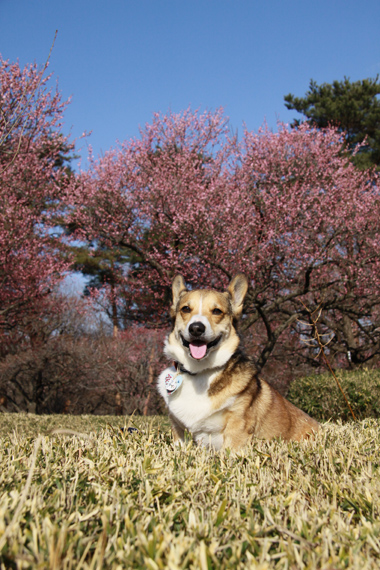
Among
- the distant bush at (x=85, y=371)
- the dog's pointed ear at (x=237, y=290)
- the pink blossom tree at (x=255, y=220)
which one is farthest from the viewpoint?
the distant bush at (x=85, y=371)

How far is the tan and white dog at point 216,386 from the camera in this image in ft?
11.3

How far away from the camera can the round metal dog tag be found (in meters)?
3.62

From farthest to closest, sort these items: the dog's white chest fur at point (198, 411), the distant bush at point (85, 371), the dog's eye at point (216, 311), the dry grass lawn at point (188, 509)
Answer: the distant bush at point (85, 371) < the dog's eye at point (216, 311) < the dog's white chest fur at point (198, 411) < the dry grass lawn at point (188, 509)

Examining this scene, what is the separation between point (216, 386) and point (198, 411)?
0.28 metres

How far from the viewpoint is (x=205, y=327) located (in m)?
3.63

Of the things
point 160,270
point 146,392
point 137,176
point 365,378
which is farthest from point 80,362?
point 365,378

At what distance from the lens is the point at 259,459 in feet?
7.67

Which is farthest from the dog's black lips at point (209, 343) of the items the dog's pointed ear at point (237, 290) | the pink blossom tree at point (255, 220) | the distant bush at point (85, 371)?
the distant bush at point (85, 371)

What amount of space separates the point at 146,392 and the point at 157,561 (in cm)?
1515

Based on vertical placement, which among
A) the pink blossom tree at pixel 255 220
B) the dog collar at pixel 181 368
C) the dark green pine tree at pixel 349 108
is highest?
the dark green pine tree at pixel 349 108

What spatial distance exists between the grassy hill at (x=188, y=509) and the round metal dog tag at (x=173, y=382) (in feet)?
3.44

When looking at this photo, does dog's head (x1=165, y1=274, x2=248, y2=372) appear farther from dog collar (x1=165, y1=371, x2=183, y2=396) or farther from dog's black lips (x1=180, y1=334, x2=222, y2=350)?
dog collar (x1=165, y1=371, x2=183, y2=396)

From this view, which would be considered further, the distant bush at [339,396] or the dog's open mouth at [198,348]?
the distant bush at [339,396]

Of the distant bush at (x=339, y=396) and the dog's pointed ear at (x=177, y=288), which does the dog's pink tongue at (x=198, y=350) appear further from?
the distant bush at (x=339, y=396)
